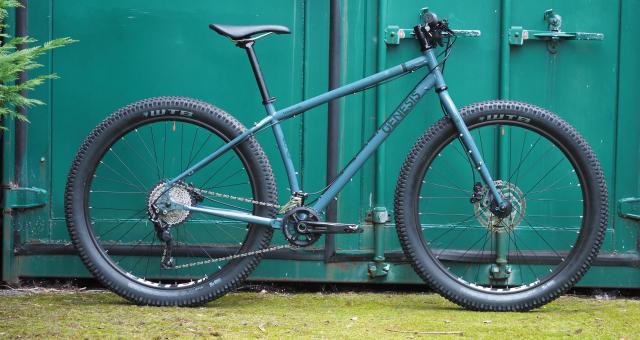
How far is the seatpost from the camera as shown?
16.0 ft

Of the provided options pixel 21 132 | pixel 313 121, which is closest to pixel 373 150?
pixel 313 121

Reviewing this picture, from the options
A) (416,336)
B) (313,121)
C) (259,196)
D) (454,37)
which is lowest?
(416,336)

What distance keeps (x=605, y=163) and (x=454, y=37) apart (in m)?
1.01

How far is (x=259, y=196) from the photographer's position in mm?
4926

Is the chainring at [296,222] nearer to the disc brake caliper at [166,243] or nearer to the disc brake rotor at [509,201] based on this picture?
the disc brake caliper at [166,243]

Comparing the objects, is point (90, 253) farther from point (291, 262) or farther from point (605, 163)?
point (605, 163)

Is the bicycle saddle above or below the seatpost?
above

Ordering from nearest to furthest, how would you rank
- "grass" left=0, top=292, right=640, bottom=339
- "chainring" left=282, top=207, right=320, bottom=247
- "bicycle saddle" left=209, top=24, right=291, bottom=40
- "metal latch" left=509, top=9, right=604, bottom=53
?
"grass" left=0, top=292, right=640, bottom=339 → "bicycle saddle" left=209, top=24, right=291, bottom=40 → "chainring" left=282, top=207, right=320, bottom=247 → "metal latch" left=509, top=9, right=604, bottom=53

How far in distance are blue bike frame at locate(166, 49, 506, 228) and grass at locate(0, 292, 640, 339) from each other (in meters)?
0.48

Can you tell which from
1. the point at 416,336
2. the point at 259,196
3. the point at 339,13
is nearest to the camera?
the point at 416,336

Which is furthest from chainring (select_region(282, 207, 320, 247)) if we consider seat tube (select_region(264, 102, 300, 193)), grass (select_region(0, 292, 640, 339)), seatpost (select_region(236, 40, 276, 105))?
seatpost (select_region(236, 40, 276, 105))


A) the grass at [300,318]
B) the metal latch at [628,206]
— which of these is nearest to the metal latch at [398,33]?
the metal latch at [628,206]

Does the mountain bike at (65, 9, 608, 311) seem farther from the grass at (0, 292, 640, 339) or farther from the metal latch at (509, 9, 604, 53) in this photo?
the metal latch at (509, 9, 604, 53)

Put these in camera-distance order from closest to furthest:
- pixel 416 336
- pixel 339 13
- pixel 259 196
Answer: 1. pixel 416 336
2. pixel 259 196
3. pixel 339 13
